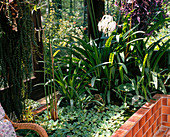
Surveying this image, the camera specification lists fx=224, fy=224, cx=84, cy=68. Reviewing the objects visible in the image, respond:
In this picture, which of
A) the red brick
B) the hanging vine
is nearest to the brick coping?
the red brick

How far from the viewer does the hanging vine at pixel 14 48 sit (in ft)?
5.88

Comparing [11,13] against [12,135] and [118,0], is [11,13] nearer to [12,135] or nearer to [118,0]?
[12,135]

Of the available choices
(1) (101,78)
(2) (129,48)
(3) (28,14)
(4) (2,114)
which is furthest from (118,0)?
(4) (2,114)

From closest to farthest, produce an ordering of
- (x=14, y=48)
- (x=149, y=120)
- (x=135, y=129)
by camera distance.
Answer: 1. (x=14, y=48)
2. (x=135, y=129)
3. (x=149, y=120)

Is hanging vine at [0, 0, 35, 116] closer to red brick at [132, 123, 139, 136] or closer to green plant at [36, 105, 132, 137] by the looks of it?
green plant at [36, 105, 132, 137]

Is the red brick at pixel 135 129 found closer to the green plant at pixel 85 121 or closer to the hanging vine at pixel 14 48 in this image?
the green plant at pixel 85 121

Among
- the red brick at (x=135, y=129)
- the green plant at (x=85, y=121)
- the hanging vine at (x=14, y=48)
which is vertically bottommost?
the red brick at (x=135, y=129)

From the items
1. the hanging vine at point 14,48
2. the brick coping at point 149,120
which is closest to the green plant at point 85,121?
the brick coping at point 149,120

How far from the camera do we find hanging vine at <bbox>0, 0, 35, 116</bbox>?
179 centimetres

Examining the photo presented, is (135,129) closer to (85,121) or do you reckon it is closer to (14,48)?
(85,121)

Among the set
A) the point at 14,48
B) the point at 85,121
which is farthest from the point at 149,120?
the point at 14,48

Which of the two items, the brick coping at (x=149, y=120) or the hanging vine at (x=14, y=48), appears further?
the brick coping at (x=149, y=120)

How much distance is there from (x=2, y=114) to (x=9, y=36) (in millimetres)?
665

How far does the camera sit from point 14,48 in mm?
1864
